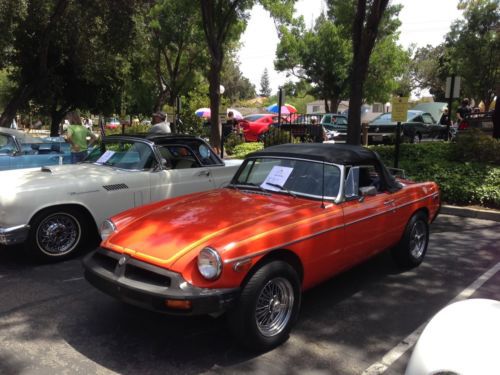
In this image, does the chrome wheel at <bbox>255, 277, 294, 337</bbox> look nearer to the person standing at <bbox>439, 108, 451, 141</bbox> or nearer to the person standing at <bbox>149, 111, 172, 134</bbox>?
the person standing at <bbox>149, 111, 172, 134</bbox>

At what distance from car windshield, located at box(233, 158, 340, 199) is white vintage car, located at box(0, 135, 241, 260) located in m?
1.84

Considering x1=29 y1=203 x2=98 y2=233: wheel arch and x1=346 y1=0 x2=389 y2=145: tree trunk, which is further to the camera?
x1=346 y1=0 x2=389 y2=145: tree trunk

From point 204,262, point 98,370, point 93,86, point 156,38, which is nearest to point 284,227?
point 204,262

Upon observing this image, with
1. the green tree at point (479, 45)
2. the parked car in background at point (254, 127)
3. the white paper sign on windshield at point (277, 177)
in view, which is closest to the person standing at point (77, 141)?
the white paper sign on windshield at point (277, 177)

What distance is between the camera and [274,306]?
3.52 metres

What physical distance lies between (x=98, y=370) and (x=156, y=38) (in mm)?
21164

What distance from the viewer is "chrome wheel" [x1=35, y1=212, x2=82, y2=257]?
5.21m

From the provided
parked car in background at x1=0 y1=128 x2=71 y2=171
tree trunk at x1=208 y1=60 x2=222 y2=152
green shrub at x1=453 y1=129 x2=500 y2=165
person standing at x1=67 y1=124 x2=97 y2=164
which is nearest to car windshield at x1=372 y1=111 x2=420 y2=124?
tree trunk at x1=208 y1=60 x2=222 y2=152

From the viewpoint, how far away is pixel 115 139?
653 centimetres

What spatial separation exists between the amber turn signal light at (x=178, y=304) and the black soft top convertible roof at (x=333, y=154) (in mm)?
2054

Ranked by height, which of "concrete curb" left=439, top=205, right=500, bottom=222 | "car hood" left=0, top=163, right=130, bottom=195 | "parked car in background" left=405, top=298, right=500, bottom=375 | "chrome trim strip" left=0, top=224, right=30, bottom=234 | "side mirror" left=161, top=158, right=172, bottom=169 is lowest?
"concrete curb" left=439, top=205, right=500, bottom=222

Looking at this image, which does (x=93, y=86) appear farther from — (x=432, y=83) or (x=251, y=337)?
(x=432, y=83)

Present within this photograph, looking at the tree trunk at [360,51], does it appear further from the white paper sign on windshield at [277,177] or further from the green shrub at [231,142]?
the green shrub at [231,142]

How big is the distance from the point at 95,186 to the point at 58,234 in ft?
2.34
